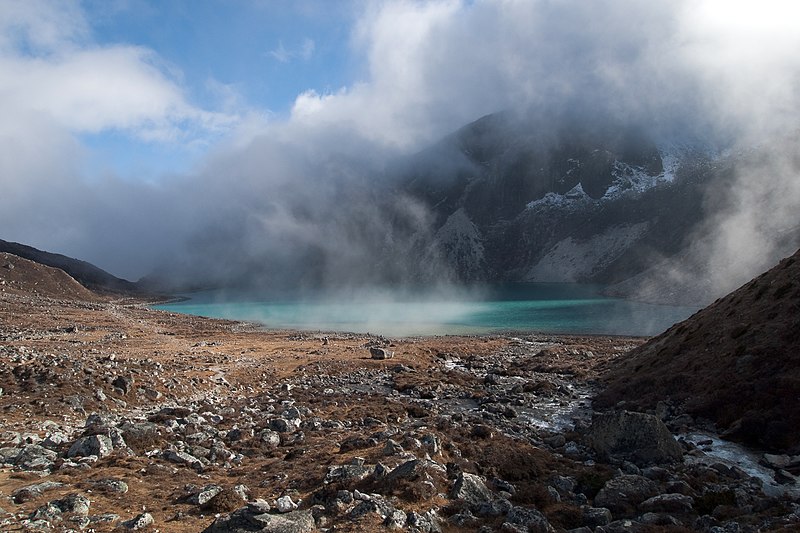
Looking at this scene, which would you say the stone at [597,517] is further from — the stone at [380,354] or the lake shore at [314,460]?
the stone at [380,354]

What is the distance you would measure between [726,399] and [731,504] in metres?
11.4

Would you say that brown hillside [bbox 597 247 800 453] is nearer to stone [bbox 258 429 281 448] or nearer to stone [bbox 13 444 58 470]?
stone [bbox 258 429 281 448]

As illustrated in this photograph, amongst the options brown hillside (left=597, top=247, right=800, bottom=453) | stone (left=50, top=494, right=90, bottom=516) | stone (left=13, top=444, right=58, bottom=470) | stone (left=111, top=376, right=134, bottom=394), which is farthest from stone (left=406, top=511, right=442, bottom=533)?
stone (left=111, top=376, right=134, bottom=394)

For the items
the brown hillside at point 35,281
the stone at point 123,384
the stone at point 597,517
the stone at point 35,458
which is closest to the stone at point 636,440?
the stone at point 597,517

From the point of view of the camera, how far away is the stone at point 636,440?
59.5ft

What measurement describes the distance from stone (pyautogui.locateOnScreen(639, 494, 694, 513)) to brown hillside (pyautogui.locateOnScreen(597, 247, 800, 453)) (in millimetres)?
7861

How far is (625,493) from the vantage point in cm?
1441

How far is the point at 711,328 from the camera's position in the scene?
30.8 meters

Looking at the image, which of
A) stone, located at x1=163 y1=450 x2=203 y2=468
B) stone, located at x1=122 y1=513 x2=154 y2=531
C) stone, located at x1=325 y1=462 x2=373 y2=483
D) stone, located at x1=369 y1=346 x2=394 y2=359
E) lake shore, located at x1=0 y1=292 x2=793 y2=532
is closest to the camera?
stone, located at x1=122 y1=513 x2=154 y2=531

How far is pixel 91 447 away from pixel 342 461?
8045 millimetres

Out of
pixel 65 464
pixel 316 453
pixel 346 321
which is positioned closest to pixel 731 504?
pixel 316 453

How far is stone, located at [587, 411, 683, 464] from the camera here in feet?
59.5

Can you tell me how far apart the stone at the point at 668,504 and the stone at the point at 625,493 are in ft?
1.21

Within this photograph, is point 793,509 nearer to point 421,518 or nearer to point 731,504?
point 731,504
